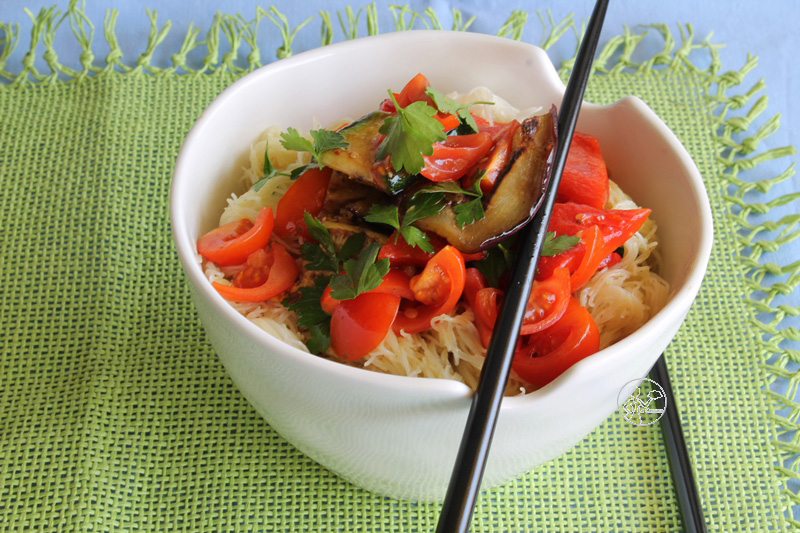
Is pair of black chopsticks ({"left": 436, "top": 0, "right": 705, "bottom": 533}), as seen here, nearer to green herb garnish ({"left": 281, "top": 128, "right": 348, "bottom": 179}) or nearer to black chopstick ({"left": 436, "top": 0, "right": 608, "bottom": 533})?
black chopstick ({"left": 436, "top": 0, "right": 608, "bottom": 533})

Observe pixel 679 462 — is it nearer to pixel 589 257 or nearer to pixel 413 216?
pixel 589 257

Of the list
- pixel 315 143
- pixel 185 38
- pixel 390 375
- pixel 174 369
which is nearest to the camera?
pixel 390 375

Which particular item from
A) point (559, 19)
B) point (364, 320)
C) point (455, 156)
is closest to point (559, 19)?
point (559, 19)

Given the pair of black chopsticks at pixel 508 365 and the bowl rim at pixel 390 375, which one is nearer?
the pair of black chopsticks at pixel 508 365

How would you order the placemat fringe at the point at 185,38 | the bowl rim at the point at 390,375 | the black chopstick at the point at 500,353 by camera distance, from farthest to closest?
the placemat fringe at the point at 185,38
the bowl rim at the point at 390,375
the black chopstick at the point at 500,353

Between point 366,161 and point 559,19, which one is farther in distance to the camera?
point 559,19

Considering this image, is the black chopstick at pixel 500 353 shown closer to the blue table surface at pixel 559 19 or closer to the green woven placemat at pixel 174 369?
the green woven placemat at pixel 174 369

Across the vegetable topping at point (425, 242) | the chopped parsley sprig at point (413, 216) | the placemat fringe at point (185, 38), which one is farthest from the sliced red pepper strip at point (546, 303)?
the placemat fringe at point (185, 38)

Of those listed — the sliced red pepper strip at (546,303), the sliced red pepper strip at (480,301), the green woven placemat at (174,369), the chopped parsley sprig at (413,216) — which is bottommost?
the green woven placemat at (174,369)
